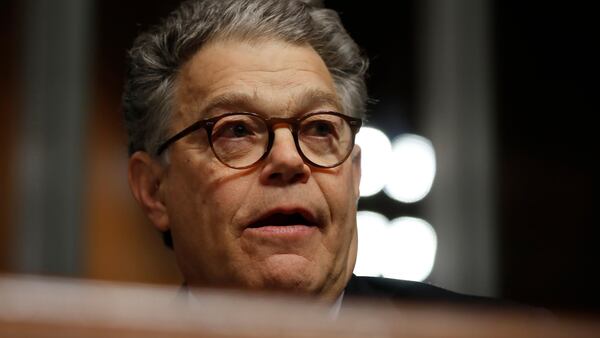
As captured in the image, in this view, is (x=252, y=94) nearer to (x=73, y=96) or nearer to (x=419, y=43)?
(x=73, y=96)

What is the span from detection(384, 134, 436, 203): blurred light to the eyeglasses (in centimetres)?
135

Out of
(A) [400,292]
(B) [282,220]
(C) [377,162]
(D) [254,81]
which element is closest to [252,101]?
(D) [254,81]

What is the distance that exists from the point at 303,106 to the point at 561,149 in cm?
185

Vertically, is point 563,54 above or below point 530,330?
above

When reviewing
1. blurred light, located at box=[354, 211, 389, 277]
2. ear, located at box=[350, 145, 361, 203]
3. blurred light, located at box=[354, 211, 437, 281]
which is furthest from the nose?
blurred light, located at box=[354, 211, 437, 281]

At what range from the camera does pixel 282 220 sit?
111 cm

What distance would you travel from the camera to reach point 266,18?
1.21 metres

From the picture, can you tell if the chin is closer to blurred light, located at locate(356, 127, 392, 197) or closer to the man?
the man

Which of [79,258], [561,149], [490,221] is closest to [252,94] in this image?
[79,258]

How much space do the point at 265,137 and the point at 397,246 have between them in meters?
1.33

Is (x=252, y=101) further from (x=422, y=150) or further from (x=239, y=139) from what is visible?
(x=422, y=150)

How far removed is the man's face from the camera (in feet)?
3.62

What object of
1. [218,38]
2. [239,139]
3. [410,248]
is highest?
[218,38]

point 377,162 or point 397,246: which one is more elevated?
point 377,162
